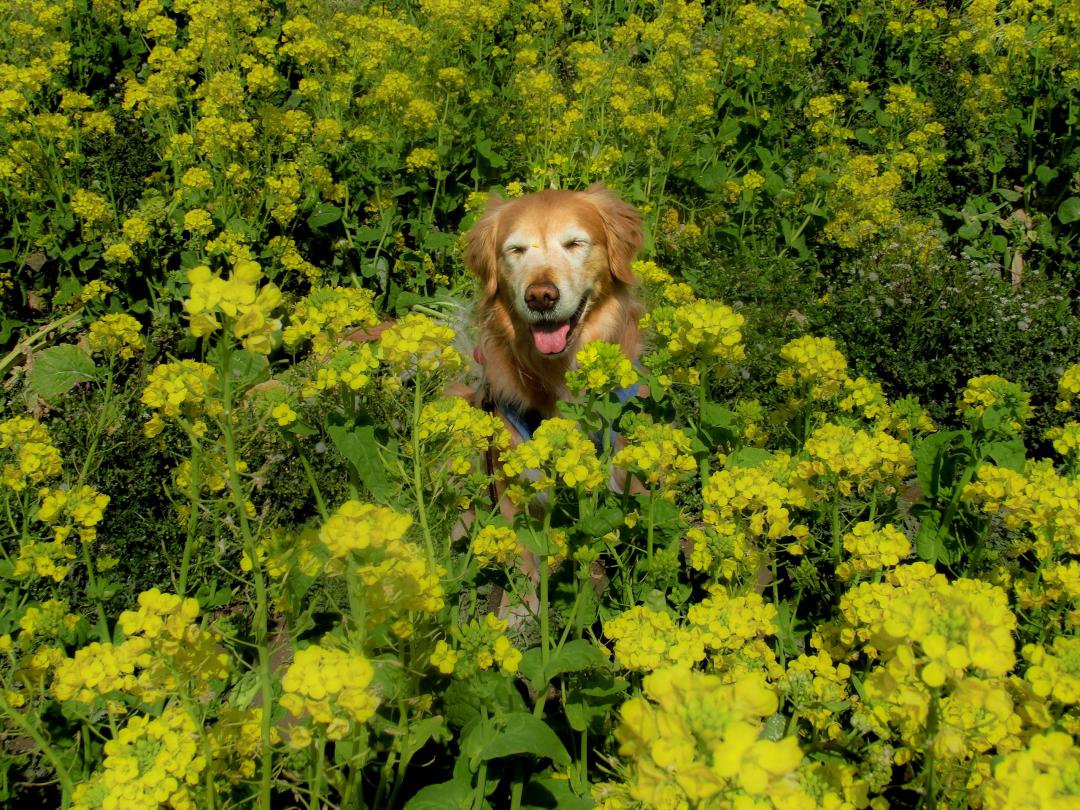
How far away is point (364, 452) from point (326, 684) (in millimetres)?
767

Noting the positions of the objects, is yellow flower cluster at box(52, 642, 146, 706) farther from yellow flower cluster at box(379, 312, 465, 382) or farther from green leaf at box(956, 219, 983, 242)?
green leaf at box(956, 219, 983, 242)

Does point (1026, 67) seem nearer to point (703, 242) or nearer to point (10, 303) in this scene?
point (703, 242)

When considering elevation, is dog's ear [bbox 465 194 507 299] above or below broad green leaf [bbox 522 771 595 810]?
above

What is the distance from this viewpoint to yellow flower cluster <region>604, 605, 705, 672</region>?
163cm

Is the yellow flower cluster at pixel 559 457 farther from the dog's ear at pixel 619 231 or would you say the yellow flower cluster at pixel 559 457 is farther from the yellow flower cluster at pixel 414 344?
the dog's ear at pixel 619 231

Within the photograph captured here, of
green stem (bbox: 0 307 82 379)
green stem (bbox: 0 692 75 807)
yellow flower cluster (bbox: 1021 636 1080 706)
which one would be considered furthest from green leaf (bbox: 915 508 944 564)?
green stem (bbox: 0 307 82 379)

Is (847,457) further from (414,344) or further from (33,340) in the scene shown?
(33,340)

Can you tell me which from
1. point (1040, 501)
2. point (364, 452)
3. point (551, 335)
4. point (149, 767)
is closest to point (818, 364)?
point (1040, 501)

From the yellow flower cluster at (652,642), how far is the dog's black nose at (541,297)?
197 centimetres

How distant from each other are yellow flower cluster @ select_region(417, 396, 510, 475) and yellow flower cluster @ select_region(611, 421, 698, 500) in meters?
0.31

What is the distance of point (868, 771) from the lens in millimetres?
1736

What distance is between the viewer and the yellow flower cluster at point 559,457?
1784 millimetres

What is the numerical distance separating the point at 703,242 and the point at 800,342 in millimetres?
2676

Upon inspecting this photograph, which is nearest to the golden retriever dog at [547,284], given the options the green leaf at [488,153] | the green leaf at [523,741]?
the green leaf at [488,153]
